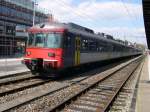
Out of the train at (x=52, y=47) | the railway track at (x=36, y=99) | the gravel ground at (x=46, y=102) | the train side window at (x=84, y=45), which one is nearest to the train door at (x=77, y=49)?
the train at (x=52, y=47)

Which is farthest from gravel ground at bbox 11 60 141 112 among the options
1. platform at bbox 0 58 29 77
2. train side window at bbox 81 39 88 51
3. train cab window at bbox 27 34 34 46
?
train side window at bbox 81 39 88 51

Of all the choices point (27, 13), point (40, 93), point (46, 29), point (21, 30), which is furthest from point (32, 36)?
point (27, 13)

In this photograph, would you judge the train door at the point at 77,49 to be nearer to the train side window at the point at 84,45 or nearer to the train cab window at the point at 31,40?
the train side window at the point at 84,45

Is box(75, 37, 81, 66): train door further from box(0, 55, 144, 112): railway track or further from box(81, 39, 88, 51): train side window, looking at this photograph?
box(0, 55, 144, 112): railway track

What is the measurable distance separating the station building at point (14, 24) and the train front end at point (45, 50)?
22.4 m

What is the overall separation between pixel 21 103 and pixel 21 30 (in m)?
41.8

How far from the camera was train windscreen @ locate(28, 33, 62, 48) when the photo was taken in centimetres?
1802

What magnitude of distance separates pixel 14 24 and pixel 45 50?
37.2m

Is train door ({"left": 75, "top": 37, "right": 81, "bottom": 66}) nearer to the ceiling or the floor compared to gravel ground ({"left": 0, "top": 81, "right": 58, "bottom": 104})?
nearer to the ceiling

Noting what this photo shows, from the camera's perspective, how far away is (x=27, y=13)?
68.6 metres

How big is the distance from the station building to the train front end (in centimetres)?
2241

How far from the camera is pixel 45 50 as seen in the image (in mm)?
18125

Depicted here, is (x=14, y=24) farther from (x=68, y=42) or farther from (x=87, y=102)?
(x=87, y=102)

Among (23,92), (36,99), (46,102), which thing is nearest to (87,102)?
(46,102)
